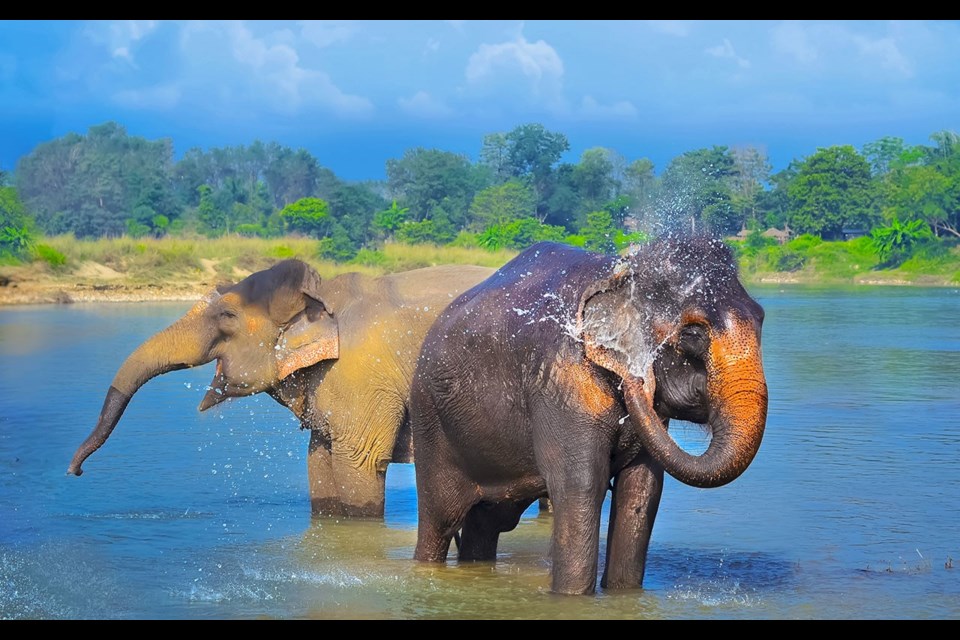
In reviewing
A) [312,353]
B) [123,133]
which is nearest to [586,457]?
[312,353]

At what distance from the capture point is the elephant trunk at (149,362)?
10.9 m

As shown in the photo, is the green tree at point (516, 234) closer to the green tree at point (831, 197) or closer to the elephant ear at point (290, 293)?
the green tree at point (831, 197)

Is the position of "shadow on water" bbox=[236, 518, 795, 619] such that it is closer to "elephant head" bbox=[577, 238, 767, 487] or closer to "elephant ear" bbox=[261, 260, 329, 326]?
"elephant head" bbox=[577, 238, 767, 487]

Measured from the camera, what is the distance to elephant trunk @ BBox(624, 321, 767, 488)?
22.6ft

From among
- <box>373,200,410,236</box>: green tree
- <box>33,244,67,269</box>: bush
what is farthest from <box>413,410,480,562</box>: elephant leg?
<box>373,200,410,236</box>: green tree

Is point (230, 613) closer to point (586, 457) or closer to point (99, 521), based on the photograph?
point (586, 457)

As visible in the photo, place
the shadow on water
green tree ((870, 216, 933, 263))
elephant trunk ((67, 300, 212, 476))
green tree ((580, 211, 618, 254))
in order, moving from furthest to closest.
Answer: green tree ((870, 216, 933, 263)) → green tree ((580, 211, 618, 254)) → elephant trunk ((67, 300, 212, 476)) → the shadow on water

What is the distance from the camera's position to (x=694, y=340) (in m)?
7.15

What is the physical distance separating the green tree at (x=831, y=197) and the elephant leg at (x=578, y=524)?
80381 millimetres

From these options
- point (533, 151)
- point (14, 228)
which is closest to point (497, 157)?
point (533, 151)

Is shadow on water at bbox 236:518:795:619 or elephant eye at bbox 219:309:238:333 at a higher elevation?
elephant eye at bbox 219:309:238:333

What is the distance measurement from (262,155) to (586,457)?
152m

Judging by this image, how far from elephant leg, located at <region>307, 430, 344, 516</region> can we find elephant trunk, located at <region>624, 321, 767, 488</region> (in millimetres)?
4722

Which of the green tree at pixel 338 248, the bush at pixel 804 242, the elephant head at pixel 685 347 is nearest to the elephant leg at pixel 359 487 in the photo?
the elephant head at pixel 685 347
